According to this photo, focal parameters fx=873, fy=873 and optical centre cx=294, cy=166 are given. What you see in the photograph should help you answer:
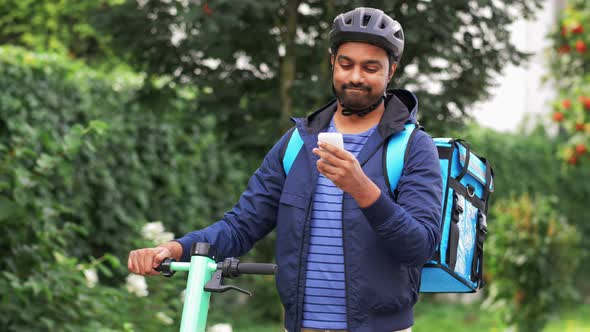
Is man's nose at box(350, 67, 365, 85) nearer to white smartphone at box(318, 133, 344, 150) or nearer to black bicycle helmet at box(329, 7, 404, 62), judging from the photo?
black bicycle helmet at box(329, 7, 404, 62)

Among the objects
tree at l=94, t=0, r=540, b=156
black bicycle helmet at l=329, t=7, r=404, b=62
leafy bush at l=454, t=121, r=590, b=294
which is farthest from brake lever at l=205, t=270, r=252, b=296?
leafy bush at l=454, t=121, r=590, b=294

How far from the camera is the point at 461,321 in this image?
9695mm

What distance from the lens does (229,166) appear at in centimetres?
847

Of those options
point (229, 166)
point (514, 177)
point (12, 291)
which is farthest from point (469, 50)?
point (514, 177)

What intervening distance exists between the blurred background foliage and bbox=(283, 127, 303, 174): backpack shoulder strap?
Answer: 1920 mm

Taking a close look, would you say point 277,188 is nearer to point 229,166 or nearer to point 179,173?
point 179,173

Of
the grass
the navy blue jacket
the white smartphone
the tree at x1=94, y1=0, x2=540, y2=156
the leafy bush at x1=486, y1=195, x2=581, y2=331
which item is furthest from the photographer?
the grass

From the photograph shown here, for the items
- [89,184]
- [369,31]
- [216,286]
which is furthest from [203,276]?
[89,184]

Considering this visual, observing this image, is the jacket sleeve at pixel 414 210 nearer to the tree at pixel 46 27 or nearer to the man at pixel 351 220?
the man at pixel 351 220

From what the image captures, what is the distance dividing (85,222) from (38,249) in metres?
1.67

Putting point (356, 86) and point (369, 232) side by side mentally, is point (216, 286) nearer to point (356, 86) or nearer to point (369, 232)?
point (369, 232)

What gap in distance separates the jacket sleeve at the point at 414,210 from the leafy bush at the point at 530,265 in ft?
16.8

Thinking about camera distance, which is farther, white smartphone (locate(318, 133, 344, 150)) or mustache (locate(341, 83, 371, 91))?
mustache (locate(341, 83, 371, 91))

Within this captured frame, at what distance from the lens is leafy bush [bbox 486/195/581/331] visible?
24.5 feet
